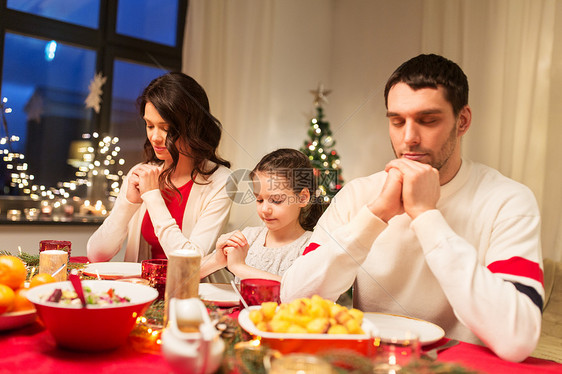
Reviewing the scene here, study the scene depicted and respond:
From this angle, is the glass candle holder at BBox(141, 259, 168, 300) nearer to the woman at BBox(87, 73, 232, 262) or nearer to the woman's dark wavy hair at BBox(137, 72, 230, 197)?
the woman at BBox(87, 73, 232, 262)

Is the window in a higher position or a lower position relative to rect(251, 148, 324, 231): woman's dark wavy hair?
higher

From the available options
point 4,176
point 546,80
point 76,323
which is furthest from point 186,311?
point 4,176

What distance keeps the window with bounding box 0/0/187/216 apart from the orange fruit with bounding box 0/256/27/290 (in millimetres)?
2842

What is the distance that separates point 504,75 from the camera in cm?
334

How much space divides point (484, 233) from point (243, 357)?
2.71ft

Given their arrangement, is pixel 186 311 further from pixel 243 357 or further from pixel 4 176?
pixel 4 176

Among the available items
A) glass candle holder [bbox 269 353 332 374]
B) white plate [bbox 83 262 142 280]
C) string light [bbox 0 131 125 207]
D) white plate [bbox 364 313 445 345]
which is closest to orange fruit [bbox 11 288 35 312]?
white plate [bbox 83 262 142 280]

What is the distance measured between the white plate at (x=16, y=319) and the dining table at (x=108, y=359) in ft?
0.05

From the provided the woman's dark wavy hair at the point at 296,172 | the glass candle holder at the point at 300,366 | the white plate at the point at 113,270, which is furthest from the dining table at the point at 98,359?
the woman's dark wavy hair at the point at 296,172

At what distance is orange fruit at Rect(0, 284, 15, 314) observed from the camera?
3.07 ft

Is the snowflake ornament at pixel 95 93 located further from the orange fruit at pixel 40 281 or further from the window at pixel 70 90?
the orange fruit at pixel 40 281

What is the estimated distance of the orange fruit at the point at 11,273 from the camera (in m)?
1.02

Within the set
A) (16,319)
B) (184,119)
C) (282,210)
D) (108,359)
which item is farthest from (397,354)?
(184,119)

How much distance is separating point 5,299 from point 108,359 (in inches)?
10.6
